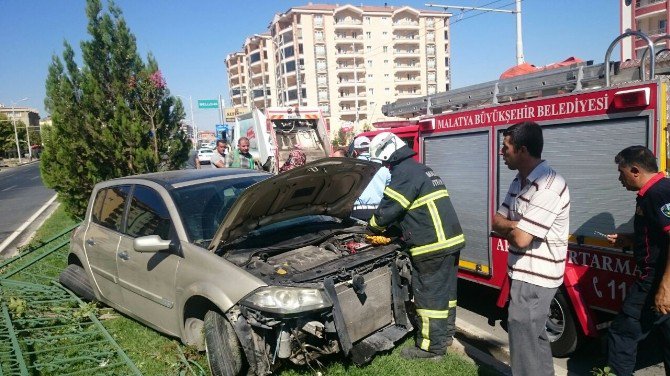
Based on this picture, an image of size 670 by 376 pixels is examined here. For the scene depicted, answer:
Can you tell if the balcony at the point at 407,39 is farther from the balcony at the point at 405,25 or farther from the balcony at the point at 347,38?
the balcony at the point at 347,38

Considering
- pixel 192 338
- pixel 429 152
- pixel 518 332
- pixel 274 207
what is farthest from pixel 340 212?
pixel 518 332

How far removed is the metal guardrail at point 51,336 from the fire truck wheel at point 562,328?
3.48 metres

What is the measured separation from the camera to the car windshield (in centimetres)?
375

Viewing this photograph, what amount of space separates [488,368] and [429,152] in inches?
102

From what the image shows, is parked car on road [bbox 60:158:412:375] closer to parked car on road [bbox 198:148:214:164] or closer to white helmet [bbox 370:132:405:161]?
white helmet [bbox 370:132:405:161]

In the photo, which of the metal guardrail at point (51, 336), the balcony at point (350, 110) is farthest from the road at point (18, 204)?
the balcony at point (350, 110)

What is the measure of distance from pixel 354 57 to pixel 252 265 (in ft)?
244

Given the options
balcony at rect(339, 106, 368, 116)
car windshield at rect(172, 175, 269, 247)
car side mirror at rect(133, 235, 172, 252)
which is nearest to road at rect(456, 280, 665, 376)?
A: car windshield at rect(172, 175, 269, 247)

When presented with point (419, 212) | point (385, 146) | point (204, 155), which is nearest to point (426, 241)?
point (419, 212)

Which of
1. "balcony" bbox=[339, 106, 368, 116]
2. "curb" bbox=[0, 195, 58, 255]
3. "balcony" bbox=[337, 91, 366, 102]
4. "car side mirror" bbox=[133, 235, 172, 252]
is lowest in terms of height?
"curb" bbox=[0, 195, 58, 255]

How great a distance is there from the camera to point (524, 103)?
4.11 meters

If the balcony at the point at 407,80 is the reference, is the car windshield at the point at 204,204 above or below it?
below

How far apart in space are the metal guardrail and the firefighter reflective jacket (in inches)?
94.1

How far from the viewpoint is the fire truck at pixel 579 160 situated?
131 inches
